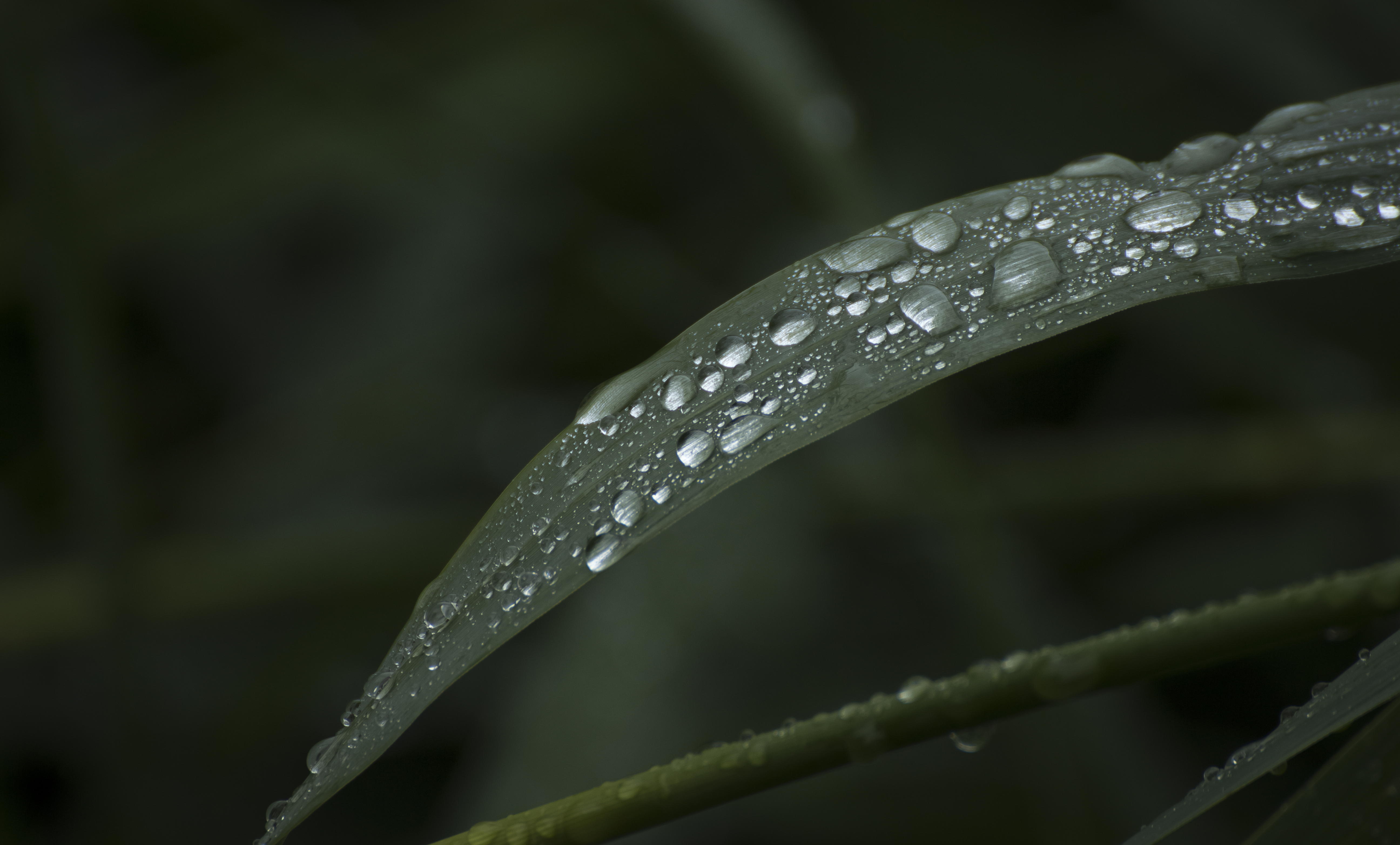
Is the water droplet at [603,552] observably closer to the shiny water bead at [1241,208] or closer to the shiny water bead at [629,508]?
the shiny water bead at [629,508]

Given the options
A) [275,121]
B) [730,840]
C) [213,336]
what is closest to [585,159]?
[275,121]

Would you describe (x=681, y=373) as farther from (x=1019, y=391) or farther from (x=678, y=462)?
(x=1019, y=391)

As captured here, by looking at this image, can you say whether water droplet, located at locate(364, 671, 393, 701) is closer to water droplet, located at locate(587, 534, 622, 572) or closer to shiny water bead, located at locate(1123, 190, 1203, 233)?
water droplet, located at locate(587, 534, 622, 572)

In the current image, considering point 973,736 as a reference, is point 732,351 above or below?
above

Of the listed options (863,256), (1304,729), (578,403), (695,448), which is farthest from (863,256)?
(578,403)

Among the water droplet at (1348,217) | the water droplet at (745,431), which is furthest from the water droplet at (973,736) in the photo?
the water droplet at (1348,217)

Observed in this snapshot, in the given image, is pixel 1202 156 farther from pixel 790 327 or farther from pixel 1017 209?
pixel 790 327
